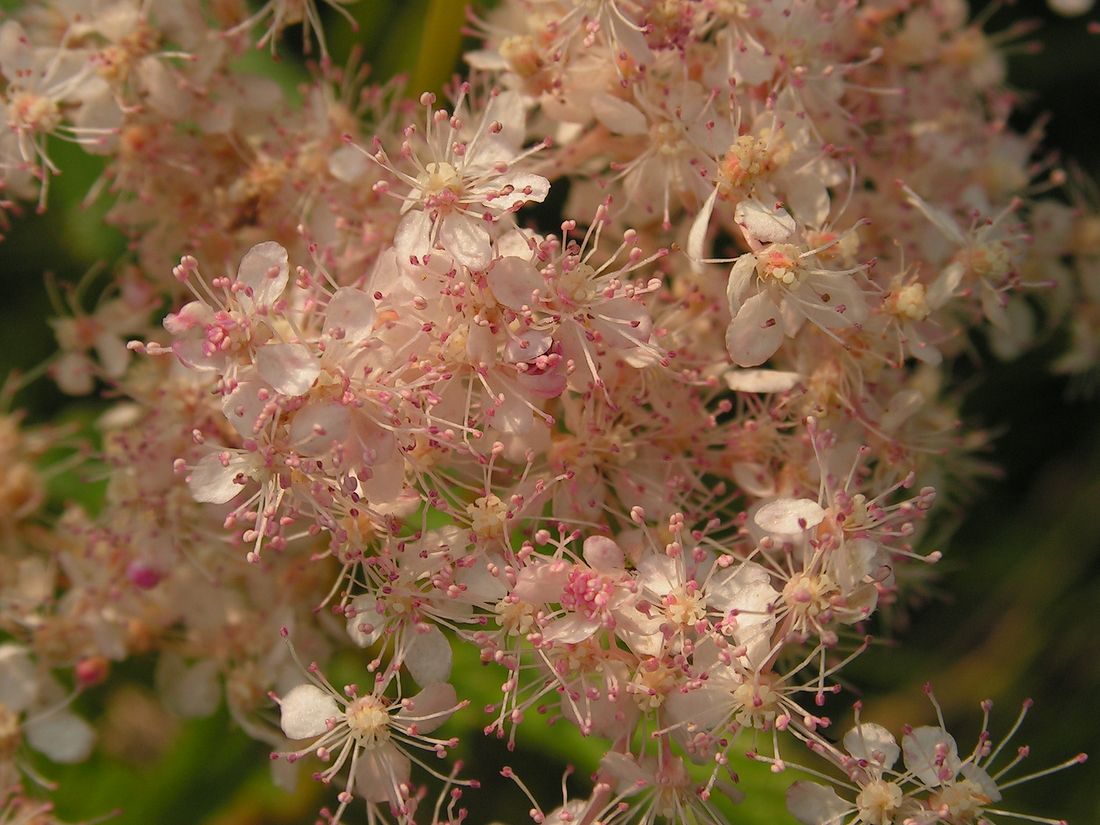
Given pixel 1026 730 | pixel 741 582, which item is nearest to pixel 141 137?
pixel 741 582

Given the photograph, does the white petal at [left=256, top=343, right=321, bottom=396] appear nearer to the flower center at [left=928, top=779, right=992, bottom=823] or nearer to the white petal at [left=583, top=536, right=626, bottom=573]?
the white petal at [left=583, top=536, right=626, bottom=573]

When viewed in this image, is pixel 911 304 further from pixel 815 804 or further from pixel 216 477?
pixel 216 477

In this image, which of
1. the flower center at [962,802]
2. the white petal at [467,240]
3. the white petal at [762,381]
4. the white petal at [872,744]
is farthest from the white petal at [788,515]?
the white petal at [467,240]

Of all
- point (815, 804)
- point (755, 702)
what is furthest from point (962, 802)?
point (755, 702)

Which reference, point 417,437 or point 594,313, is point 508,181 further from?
point 417,437

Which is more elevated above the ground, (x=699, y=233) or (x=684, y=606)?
(x=699, y=233)

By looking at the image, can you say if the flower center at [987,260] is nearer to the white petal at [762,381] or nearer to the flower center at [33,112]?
the white petal at [762,381]
